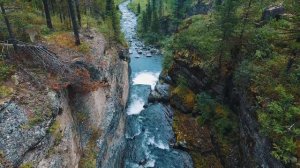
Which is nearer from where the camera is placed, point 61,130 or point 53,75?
point 61,130

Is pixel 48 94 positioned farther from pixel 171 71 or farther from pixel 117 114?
pixel 171 71

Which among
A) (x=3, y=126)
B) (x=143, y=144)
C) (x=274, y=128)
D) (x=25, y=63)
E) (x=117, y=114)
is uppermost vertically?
(x=25, y=63)

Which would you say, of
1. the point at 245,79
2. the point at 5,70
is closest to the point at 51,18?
the point at 5,70

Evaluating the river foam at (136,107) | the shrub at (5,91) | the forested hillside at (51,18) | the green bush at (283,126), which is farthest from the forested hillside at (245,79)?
the shrub at (5,91)

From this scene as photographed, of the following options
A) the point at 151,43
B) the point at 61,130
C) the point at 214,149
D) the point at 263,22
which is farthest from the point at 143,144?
the point at 151,43

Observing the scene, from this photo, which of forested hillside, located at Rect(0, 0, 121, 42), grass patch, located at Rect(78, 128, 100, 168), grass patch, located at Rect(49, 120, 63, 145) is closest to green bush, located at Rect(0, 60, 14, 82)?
forested hillside, located at Rect(0, 0, 121, 42)
